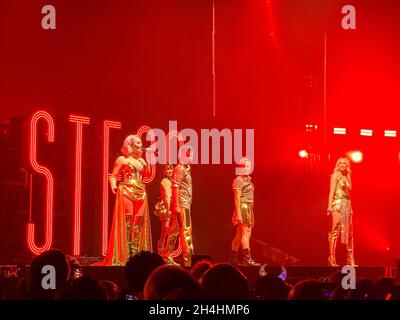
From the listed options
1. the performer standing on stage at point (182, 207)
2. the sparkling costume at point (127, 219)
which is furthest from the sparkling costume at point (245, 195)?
the sparkling costume at point (127, 219)

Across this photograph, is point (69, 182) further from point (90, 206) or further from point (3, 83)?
point (3, 83)

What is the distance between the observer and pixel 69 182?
1288 centimetres

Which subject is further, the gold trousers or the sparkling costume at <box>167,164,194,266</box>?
the gold trousers

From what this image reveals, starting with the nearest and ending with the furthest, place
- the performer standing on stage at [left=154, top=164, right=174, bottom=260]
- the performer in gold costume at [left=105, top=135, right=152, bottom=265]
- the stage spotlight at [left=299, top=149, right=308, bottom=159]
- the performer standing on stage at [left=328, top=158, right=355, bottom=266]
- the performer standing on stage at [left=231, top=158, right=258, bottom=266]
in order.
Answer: the performer in gold costume at [left=105, top=135, right=152, bottom=265], the performer standing on stage at [left=154, top=164, right=174, bottom=260], the performer standing on stage at [left=231, top=158, right=258, bottom=266], the performer standing on stage at [left=328, top=158, right=355, bottom=266], the stage spotlight at [left=299, top=149, right=308, bottom=159]

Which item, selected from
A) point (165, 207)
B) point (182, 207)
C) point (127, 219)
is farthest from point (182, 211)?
point (127, 219)

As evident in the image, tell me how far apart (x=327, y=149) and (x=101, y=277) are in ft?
23.0

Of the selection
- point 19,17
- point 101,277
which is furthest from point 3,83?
point 101,277

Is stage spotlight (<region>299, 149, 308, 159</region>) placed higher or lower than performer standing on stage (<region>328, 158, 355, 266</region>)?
higher

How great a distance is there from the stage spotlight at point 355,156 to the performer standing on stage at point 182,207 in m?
5.24

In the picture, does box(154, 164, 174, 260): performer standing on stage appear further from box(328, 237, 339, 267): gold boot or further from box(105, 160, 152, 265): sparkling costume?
box(328, 237, 339, 267): gold boot

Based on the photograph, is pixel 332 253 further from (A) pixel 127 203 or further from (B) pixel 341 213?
(A) pixel 127 203

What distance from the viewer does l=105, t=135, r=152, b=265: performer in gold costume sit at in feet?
34.6

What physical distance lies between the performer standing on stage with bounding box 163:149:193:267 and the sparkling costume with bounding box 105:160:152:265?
78 cm

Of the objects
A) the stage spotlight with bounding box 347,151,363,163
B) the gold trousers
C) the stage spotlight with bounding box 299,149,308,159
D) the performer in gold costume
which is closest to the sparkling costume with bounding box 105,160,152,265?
the performer in gold costume
